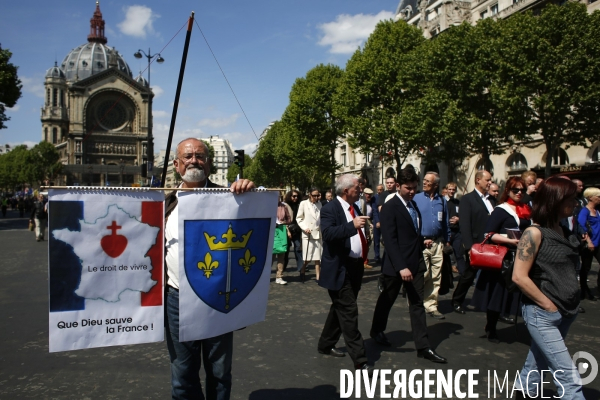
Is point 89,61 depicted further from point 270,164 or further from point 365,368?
point 365,368

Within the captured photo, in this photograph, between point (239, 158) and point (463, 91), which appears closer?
point (239, 158)

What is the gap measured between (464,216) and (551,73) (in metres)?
19.7

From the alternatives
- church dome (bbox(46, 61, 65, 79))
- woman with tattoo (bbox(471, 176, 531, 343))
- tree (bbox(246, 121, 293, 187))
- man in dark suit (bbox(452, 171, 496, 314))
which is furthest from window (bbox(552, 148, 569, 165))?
church dome (bbox(46, 61, 65, 79))

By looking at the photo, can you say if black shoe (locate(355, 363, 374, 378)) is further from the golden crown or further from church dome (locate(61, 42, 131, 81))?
church dome (locate(61, 42, 131, 81))

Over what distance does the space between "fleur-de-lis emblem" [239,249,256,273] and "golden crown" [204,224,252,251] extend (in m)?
0.07

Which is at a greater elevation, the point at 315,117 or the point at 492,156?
the point at 315,117

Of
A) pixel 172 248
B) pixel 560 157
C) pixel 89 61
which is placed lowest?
pixel 172 248

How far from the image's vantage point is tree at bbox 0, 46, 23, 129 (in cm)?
3303

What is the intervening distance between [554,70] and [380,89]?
12.1 m

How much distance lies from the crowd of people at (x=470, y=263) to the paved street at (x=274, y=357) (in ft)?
0.91

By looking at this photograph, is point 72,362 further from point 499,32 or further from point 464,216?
point 499,32

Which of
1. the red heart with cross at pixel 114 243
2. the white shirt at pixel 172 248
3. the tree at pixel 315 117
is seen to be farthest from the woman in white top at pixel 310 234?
the tree at pixel 315 117

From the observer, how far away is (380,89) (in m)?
34.2

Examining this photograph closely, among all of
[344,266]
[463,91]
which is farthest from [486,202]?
[463,91]
